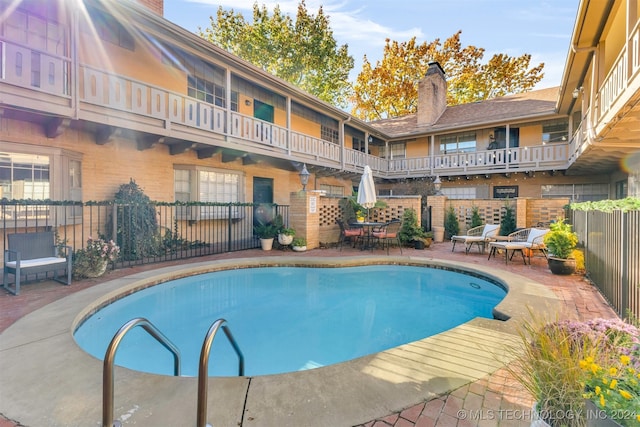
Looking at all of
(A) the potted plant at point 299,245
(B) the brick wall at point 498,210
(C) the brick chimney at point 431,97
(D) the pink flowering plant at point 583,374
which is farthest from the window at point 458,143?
(D) the pink flowering plant at point 583,374

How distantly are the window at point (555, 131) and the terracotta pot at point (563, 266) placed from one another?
11.0 metres

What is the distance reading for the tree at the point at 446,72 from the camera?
22.6 m

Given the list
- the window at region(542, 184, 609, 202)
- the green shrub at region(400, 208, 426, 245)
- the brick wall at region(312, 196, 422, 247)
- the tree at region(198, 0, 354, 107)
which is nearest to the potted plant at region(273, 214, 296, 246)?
the brick wall at region(312, 196, 422, 247)

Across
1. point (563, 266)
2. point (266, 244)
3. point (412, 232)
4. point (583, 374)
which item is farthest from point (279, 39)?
point (583, 374)

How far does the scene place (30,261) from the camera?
5.19 meters

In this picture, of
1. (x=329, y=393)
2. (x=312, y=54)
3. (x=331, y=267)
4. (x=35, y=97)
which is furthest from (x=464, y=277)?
(x=312, y=54)

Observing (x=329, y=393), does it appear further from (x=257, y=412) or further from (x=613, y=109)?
(x=613, y=109)

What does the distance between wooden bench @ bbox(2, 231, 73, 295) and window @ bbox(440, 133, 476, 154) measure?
17.4 meters

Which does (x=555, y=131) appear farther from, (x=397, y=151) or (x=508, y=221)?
(x=397, y=151)

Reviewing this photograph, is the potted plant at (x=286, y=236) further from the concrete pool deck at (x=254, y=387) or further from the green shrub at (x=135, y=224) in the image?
the concrete pool deck at (x=254, y=387)

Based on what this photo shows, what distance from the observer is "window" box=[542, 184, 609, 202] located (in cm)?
1334

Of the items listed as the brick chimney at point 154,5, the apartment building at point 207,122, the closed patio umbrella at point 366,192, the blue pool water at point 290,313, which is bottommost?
the blue pool water at point 290,313

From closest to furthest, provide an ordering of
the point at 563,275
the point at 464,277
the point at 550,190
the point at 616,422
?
the point at 616,422 < the point at 563,275 < the point at 464,277 < the point at 550,190

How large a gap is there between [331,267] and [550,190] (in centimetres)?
1298
